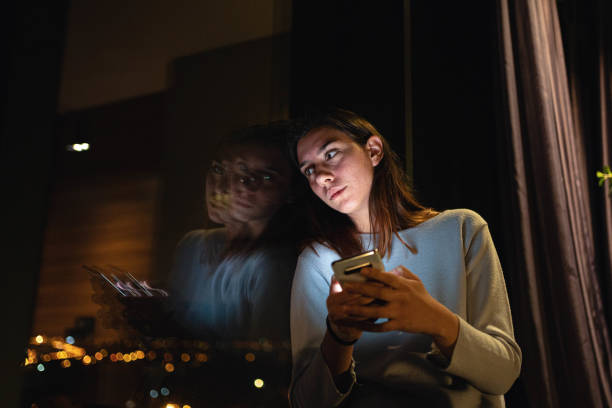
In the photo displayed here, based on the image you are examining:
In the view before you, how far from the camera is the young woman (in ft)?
3.20

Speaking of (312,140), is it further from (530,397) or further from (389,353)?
(530,397)

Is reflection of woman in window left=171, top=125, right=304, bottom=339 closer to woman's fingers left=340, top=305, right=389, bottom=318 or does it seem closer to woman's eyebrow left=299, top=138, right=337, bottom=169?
woman's eyebrow left=299, top=138, right=337, bottom=169

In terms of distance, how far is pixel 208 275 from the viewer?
3.32 feet

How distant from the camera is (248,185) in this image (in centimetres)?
111

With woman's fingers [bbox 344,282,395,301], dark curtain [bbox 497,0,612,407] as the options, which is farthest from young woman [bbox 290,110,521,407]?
dark curtain [bbox 497,0,612,407]

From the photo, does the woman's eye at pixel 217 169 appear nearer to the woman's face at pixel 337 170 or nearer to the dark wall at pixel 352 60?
the woman's face at pixel 337 170

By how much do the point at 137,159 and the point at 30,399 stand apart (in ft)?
1.35

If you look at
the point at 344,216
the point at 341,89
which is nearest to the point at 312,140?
the point at 344,216

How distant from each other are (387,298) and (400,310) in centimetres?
4

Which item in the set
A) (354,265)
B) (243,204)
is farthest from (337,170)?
(354,265)

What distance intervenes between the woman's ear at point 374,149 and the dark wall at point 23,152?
710 millimetres

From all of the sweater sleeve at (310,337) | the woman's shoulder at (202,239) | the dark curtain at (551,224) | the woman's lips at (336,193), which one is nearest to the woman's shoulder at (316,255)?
the sweater sleeve at (310,337)

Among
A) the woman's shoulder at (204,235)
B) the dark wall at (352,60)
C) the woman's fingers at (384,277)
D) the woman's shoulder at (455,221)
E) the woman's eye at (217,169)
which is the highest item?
the dark wall at (352,60)

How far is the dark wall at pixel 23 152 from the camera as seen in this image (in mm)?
761
